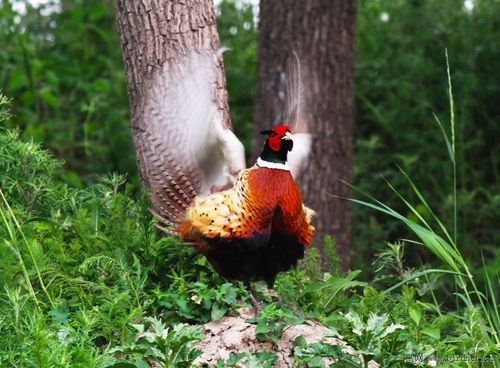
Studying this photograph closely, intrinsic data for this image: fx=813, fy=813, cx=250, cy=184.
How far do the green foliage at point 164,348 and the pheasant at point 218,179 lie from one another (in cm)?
72

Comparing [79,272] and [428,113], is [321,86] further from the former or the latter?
[79,272]

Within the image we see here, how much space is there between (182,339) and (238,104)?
→ 5.91 m

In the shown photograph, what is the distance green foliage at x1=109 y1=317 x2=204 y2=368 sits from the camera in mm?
3113

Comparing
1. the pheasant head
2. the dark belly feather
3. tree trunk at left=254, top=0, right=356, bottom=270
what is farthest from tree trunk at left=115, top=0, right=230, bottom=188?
tree trunk at left=254, top=0, right=356, bottom=270

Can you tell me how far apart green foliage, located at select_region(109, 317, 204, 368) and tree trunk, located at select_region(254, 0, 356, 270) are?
3.38 metres

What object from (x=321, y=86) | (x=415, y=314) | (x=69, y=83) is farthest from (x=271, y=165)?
(x=69, y=83)

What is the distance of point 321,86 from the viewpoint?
21.6ft

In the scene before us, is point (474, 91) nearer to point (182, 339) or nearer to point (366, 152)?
point (366, 152)

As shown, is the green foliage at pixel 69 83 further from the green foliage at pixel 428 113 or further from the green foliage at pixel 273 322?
the green foliage at pixel 273 322

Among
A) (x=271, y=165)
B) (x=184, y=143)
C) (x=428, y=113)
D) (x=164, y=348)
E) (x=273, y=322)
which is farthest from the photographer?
(x=428, y=113)

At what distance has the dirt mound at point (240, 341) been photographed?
354 cm

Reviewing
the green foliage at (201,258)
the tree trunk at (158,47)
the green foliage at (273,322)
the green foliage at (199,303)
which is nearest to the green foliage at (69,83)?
the green foliage at (201,258)

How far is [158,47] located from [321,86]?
Answer: 2.47 metres

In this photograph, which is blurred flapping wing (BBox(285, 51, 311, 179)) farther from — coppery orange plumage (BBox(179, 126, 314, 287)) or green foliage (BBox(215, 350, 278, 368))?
green foliage (BBox(215, 350, 278, 368))
